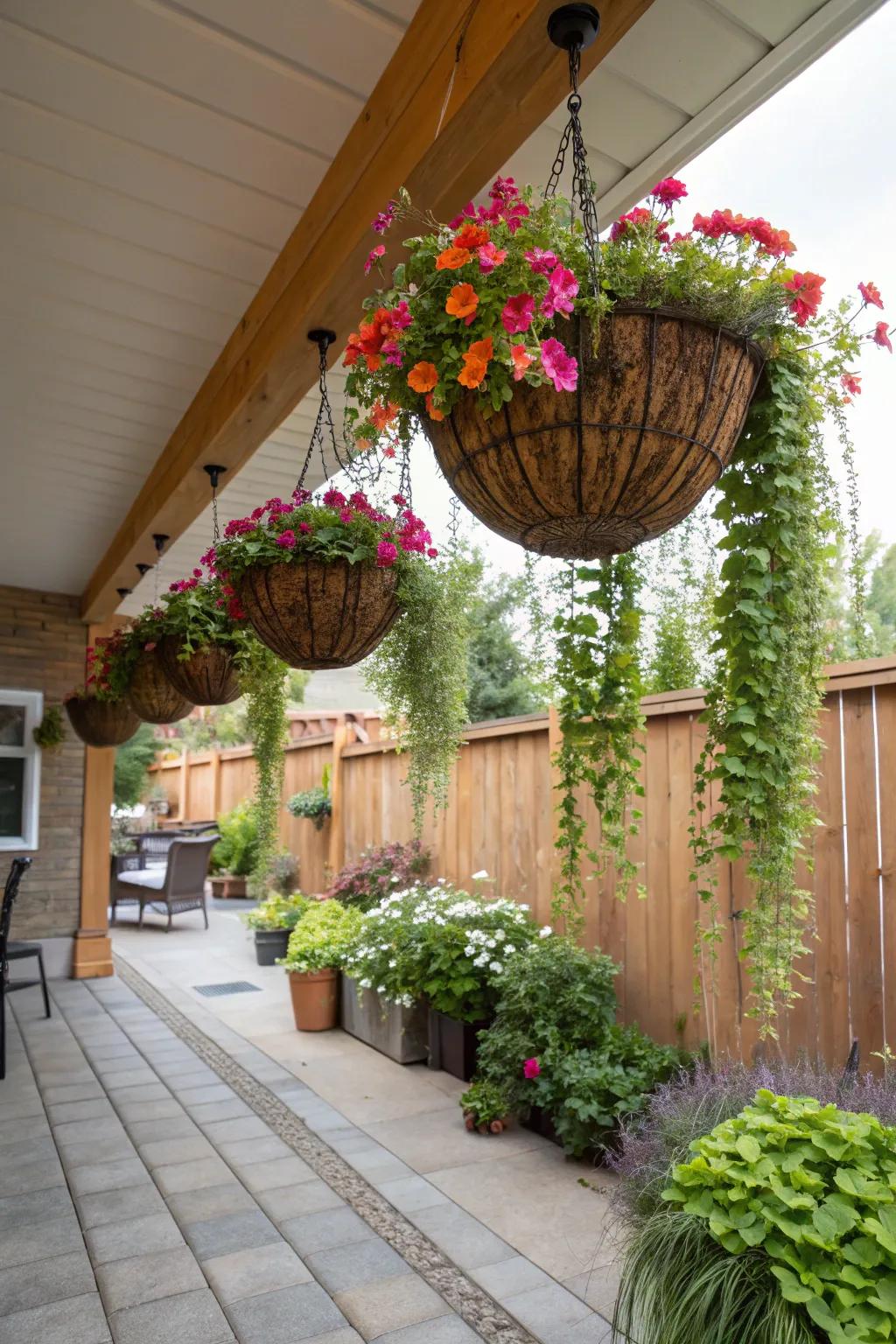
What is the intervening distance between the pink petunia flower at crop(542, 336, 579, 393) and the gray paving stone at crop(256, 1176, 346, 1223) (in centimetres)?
238

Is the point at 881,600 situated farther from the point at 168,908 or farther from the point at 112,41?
the point at 112,41

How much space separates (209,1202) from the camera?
257cm

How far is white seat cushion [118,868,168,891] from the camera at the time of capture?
807 centimetres

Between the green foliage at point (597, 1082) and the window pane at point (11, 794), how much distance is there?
4.13m

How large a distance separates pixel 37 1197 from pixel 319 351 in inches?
98.0

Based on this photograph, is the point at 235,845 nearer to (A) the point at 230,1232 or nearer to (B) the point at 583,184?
(A) the point at 230,1232

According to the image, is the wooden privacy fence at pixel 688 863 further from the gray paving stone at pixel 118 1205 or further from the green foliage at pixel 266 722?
the gray paving stone at pixel 118 1205

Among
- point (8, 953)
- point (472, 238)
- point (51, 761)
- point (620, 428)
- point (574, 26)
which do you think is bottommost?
point (8, 953)

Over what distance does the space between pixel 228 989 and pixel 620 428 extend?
16.8ft

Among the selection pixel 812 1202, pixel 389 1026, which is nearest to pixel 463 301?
pixel 812 1202

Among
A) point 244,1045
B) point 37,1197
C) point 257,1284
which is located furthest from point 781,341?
point 244,1045

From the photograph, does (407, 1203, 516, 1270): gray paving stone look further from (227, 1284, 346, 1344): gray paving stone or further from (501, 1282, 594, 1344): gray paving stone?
(227, 1284, 346, 1344): gray paving stone

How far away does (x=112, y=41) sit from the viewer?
161 centimetres

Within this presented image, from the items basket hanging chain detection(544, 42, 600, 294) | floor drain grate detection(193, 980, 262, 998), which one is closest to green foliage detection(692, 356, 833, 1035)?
basket hanging chain detection(544, 42, 600, 294)
